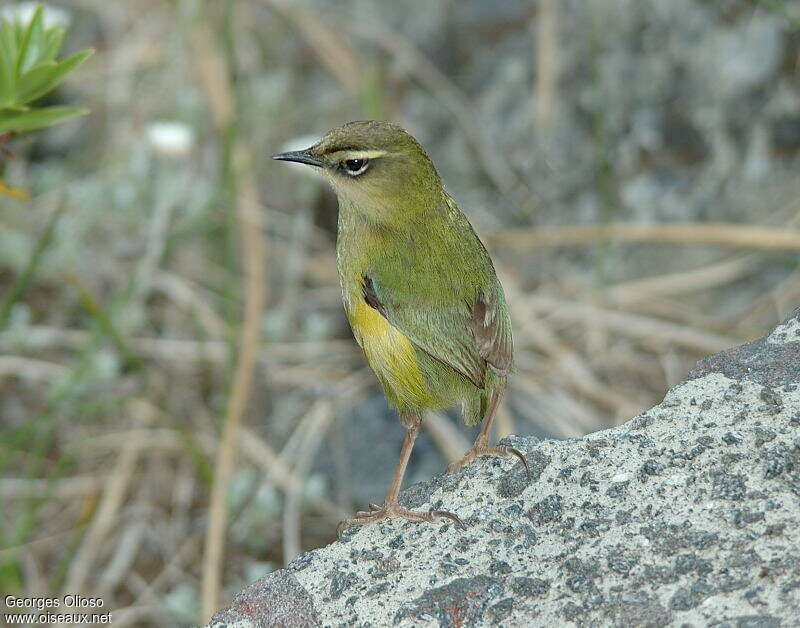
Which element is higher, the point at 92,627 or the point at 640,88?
the point at 640,88

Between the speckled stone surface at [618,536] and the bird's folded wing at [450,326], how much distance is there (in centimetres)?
26

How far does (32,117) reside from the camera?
2.97 m

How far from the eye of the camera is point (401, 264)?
9.80 feet

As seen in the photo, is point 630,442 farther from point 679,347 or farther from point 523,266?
A: point 523,266

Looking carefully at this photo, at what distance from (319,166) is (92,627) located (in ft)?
8.80

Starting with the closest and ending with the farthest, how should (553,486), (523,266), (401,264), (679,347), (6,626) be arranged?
(553,486) < (401,264) < (6,626) < (679,347) < (523,266)

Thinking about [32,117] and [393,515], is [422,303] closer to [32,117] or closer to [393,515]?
[393,515]

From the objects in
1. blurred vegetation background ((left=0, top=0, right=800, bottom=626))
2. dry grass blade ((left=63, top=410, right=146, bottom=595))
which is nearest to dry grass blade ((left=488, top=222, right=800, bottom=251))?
blurred vegetation background ((left=0, top=0, right=800, bottom=626))

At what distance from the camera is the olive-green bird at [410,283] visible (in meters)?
2.96

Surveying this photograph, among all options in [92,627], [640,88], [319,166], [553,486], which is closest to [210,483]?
[92,627]

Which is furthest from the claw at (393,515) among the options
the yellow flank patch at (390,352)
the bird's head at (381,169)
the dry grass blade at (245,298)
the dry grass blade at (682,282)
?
the dry grass blade at (682,282)

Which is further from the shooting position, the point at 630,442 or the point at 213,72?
the point at 213,72

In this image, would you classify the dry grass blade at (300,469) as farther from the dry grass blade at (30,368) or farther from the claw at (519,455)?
the claw at (519,455)

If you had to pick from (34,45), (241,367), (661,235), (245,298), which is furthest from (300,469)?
(34,45)
